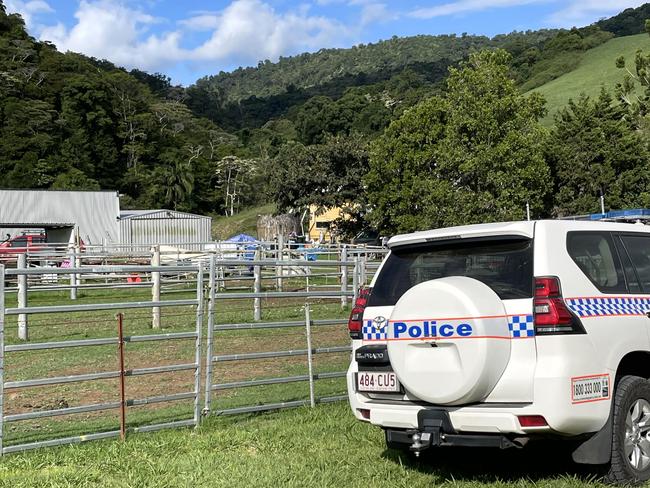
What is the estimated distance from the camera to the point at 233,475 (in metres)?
6.22

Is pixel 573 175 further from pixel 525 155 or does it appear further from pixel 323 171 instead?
pixel 323 171

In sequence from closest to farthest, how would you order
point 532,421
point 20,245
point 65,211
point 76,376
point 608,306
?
1. point 532,421
2. point 608,306
3. point 76,376
4. point 20,245
5. point 65,211

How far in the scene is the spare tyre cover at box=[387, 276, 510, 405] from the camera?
17.1ft

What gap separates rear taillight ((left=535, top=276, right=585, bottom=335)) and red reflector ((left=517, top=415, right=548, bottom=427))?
0.57 metres

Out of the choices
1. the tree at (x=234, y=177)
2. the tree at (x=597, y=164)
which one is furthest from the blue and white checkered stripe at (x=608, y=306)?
the tree at (x=234, y=177)

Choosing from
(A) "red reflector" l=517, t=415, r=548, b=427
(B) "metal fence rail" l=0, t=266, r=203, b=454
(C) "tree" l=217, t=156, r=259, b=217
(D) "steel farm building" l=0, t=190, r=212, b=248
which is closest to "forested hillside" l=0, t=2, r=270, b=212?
(C) "tree" l=217, t=156, r=259, b=217

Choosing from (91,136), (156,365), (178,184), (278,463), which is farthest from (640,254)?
(91,136)

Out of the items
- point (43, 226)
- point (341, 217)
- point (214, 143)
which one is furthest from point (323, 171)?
point (214, 143)

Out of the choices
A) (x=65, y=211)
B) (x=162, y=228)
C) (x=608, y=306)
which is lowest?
(x=608, y=306)

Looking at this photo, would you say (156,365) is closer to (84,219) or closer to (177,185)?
(84,219)

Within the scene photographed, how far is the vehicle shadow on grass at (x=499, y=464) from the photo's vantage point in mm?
5992

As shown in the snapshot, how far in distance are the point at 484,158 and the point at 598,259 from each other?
39114 millimetres

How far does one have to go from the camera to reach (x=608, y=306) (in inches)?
224

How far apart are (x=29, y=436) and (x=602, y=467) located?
18.2 ft
